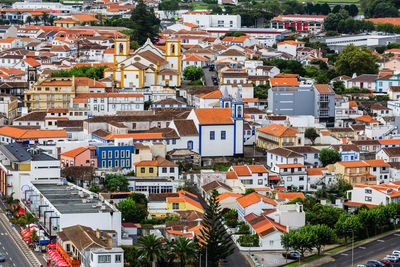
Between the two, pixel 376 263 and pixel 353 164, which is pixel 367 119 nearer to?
pixel 353 164

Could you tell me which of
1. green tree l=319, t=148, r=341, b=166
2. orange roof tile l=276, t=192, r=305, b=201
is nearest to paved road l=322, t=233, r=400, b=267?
orange roof tile l=276, t=192, r=305, b=201

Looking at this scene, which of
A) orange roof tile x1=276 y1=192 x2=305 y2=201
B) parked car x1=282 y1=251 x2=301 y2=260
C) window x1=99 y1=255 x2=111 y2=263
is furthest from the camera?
orange roof tile x1=276 y1=192 x2=305 y2=201

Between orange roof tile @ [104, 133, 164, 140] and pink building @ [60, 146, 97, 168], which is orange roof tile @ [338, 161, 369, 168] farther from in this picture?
pink building @ [60, 146, 97, 168]

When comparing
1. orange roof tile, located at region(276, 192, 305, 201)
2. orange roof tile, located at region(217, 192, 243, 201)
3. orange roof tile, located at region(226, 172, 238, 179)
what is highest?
orange roof tile, located at region(226, 172, 238, 179)

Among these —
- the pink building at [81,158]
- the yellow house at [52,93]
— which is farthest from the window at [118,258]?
the yellow house at [52,93]

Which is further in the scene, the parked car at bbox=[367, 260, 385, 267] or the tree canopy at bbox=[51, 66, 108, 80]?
the tree canopy at bbox=[51, 66, 108, 80]

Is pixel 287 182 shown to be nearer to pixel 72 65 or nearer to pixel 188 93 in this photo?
pixel 188 93

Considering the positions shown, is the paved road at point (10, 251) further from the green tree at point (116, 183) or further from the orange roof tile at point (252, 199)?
the orange roof tile at point (252, 199)

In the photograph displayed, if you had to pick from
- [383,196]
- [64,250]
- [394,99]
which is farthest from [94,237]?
[394,99]
